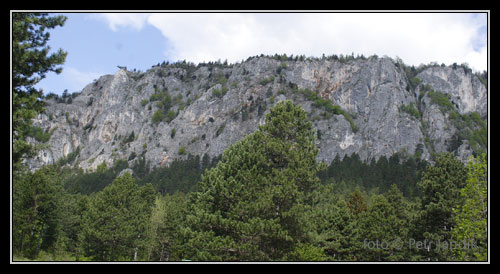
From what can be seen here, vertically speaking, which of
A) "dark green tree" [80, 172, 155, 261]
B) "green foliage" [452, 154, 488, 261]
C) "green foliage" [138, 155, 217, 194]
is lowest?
"green foliage" [138, 155, 217, 194]

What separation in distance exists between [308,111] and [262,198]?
144195 mm

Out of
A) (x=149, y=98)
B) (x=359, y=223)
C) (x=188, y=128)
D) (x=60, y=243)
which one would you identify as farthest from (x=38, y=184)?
(x=149, y=98)

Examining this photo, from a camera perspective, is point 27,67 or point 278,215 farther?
point 278,215

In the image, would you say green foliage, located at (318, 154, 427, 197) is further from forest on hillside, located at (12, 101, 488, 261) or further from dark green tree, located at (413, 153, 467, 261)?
dark green tree, located at (413, 153, 467, 261)

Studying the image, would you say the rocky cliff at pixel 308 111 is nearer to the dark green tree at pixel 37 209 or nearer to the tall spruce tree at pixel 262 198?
the dark green tree at pixel 37 209

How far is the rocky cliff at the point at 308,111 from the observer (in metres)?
140

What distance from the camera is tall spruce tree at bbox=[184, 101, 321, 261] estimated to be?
17.8 metres

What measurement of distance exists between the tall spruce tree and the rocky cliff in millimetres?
119402

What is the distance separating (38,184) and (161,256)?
24.2m

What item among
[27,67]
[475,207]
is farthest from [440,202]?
[27,67]

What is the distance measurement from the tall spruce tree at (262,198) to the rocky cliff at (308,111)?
11940cm

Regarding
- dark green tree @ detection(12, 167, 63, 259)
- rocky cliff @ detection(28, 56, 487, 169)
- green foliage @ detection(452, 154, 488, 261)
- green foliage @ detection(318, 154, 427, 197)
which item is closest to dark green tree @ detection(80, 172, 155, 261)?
dark green tree @ detection(12, 167, 63, 259)

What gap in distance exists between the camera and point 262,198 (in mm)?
17750

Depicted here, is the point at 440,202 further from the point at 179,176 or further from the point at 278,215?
the point at 179,176
